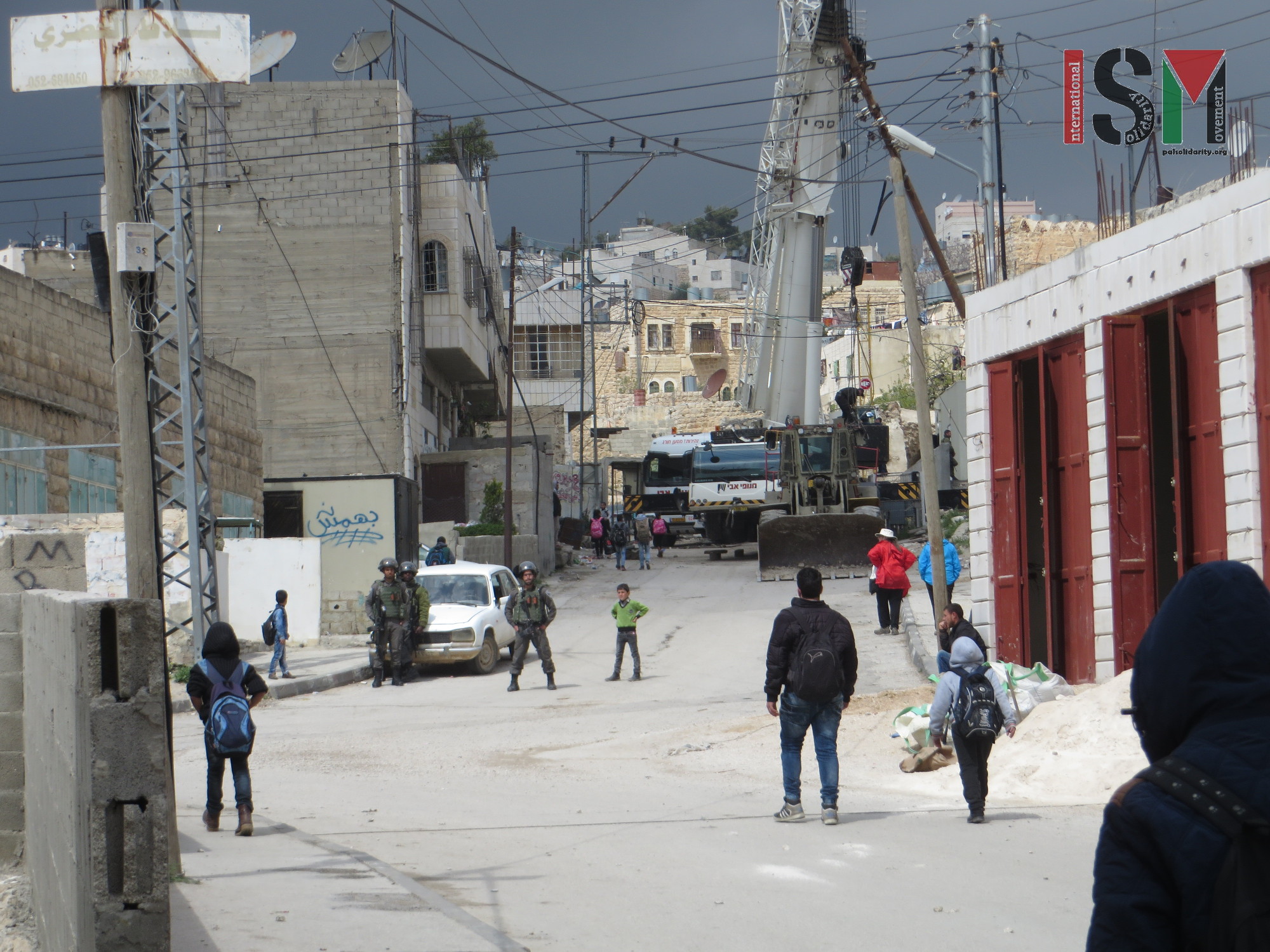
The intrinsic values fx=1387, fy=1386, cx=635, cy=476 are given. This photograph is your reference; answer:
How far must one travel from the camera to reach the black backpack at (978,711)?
9000mm

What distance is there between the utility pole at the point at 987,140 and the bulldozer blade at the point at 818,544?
8.88 meters

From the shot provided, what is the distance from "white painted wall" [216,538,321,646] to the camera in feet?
76.9

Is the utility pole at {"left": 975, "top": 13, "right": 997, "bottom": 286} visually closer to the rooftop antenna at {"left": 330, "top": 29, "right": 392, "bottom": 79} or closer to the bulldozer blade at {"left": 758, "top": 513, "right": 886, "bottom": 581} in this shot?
the bulldozer blade at {"left": 758, "top": 513, "right": 886, "bottom": 581}

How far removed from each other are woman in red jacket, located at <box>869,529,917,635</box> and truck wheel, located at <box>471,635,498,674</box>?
231 inches

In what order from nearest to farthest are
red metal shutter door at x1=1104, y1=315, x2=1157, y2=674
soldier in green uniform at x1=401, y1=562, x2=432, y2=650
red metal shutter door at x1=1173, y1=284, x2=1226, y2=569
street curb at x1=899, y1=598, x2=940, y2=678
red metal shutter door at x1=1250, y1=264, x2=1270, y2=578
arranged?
red metal shutter door at x1=1250, y1=264, x2=1270, y2=578 < red metal shutter door at x1=1173, y1=284, x2=1226, y2=569 < red metal shutter door at x1=1104, y1=315, x2=1157, y2=674 < street curb at x1=899, y1=598, x2=940, y2=678 < soldier in green uniform at x1=401, y1=562, x2=432, y2=650

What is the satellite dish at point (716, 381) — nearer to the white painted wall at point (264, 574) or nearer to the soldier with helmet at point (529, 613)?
the white painted wall at point (264, 574)

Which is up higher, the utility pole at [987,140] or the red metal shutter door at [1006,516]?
the utility pole at [987,140]

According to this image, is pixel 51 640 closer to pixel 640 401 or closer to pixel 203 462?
pixel 203 462

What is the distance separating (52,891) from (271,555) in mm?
18192

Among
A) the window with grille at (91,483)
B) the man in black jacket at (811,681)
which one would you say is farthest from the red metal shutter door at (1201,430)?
the window with grille at (91,483)

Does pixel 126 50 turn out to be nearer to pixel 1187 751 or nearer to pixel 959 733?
pixel 959 733

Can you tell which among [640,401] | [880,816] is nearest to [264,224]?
[880,816]

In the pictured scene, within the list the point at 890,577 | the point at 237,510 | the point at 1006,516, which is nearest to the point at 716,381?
the point at 237,510

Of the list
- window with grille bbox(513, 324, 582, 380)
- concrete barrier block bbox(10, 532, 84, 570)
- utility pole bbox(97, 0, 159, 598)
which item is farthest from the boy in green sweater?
window with grille bbox(513, 324, 582, 380)
